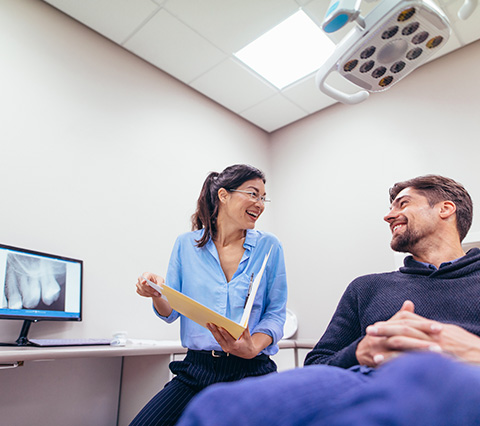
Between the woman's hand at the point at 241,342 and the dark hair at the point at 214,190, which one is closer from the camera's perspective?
the woman's hand at the point at 241,342

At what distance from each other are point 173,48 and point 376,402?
109 inches

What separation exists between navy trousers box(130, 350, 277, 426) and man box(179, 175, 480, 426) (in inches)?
8.5

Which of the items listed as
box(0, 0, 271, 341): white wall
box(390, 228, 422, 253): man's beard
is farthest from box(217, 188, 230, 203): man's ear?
box(0, 0, 271, 341): white wall

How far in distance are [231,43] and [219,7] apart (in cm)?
32

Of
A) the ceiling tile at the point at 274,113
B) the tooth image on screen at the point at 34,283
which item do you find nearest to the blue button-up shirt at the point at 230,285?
the tooth image on screen at the point at 34,283

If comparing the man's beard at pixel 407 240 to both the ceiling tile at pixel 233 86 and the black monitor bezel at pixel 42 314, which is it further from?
the ceiling tile at pixel 233 86

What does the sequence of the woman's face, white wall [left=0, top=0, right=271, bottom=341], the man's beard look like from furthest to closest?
white wall [left=0, top=0, right=271, bottom=341] → the woman's face → the man's beard

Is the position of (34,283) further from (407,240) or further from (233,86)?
(233,86)

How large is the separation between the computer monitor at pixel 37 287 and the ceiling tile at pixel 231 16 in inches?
65.8

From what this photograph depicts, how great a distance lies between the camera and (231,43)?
2.65m

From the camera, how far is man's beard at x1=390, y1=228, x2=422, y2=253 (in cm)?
134

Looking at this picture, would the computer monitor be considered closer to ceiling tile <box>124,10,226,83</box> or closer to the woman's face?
the woman's face

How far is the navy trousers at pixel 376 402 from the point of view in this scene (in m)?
0.33

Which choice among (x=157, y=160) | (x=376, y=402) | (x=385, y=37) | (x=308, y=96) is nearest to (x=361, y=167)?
(x=308, y=96)
